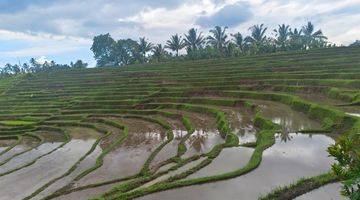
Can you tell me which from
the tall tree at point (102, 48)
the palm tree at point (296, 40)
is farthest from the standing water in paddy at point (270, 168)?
the tall tree at point (102, 48)

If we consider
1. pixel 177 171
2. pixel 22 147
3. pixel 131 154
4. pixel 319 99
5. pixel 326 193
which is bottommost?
pixel 22 147

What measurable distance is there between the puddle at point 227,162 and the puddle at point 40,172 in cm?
681

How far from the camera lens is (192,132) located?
21.7m

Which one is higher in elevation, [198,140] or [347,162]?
[347,162]

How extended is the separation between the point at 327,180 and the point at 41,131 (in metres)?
24.4

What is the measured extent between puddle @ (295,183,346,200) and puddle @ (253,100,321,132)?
7717 millimetres

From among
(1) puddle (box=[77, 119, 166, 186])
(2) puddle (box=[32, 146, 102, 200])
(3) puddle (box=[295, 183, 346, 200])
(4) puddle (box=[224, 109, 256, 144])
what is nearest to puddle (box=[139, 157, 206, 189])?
(1) puddle (box=[77, 119, 166, 186])

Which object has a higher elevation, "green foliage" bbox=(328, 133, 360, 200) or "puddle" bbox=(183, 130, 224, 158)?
"green foliage" bbox=(328, 133, 360, 200)

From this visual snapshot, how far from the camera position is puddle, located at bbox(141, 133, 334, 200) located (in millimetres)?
11539

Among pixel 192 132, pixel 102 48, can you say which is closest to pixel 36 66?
pixel 102 48

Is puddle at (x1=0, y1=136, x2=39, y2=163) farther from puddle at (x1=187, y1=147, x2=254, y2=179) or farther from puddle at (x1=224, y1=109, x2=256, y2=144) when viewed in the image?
puddle at (x1=187, y1=147, x2=254, y2=179)

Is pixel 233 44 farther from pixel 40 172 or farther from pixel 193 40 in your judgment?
pixel 40 172

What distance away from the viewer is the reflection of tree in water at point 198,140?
61.9 ft

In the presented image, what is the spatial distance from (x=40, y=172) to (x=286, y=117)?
40.5 feet
